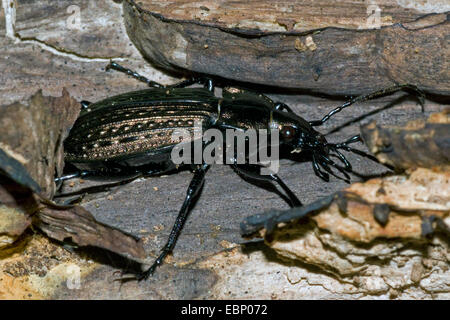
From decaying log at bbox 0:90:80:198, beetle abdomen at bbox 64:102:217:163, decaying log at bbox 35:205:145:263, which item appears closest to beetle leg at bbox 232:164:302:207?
beetle abdomen at bbox 64:102:217:163

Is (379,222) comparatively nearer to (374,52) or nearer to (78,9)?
(374,52)

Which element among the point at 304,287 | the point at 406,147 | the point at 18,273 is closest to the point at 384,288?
the point at 304,287

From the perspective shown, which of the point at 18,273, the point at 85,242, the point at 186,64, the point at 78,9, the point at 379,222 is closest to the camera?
the point at 379,222

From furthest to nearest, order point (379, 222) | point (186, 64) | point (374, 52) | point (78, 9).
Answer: point (78, 9) < point (186, 64) < point (374, 52) < point (379, 222)

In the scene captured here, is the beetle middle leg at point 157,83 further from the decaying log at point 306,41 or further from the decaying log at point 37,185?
the decaying log at point 37,185

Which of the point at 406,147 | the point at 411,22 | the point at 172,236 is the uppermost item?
the point at 411,22

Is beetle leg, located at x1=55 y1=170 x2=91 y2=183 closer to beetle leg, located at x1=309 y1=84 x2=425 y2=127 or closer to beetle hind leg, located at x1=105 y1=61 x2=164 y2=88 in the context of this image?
beetle hind leg, located at x1=105 y1=61 x2=164 y2=88
